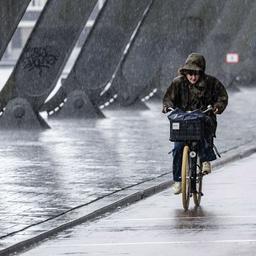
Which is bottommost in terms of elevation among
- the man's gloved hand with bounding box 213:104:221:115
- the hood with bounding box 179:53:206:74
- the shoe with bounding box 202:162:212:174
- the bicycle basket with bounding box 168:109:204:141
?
the shoe with bounding box 202:162:212:174

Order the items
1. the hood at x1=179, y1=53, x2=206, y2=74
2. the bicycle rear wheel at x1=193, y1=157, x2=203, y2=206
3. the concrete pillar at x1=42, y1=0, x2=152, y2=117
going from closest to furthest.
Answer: the bicycle rear wheel at x1=193, y1=157, x2=203, y2=206 → the hood at x1=179, y1=53, x2=206, y2=74 → the concrete pillar at x1=42, y1=0, x2=152, y2=117

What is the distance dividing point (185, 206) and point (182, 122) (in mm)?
892

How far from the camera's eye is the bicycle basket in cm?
1486

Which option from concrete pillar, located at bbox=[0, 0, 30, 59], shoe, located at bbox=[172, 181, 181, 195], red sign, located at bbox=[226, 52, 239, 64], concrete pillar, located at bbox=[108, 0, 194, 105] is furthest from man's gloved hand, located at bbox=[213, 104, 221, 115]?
red sign, located at bbox=[226, 52, 239, 64]

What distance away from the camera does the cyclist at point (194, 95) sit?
15.2 meters

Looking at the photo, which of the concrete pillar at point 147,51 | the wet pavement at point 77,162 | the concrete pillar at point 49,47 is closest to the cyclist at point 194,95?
the wet pavement at point 77,162

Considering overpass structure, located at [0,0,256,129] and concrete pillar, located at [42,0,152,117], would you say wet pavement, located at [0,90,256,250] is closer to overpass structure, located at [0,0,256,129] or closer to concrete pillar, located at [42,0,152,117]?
overpass structure, located at [0,0,256,129]

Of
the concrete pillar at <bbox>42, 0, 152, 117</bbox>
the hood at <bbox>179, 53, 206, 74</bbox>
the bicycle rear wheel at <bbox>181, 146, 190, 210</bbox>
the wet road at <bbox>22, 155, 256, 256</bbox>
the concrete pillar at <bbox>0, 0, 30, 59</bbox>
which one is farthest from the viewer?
the concrete pillar at <bbox>42, 0, 152, 117</bbox>

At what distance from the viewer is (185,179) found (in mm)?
14836

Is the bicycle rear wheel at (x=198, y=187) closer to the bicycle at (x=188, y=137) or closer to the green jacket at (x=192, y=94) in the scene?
the bicycle at (x=188, y=137)

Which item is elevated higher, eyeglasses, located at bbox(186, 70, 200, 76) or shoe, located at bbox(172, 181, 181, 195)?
eyeglasses, located at bbox(186, 70, 200, 76)

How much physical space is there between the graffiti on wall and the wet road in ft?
38.6

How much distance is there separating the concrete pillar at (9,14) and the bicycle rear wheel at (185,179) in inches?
416

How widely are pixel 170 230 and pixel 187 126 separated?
2.03 metres
